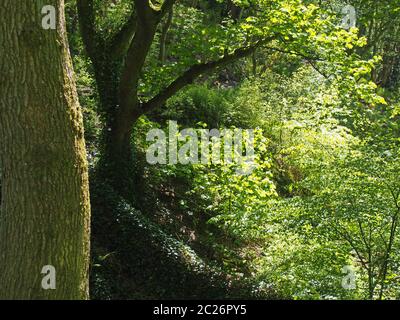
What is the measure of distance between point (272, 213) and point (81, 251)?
3069 millimetres

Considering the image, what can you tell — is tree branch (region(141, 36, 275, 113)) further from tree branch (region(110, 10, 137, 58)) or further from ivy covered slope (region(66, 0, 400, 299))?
tree branch (region(110, 10, 137, 58))

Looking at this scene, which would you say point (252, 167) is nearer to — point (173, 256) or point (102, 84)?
point (173, 256)

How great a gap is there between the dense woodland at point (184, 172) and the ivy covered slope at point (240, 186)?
0.03 m

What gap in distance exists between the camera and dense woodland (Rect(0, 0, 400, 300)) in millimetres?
3621

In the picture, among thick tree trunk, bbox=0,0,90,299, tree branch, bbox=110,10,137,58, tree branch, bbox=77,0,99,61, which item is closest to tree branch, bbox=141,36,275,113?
tree branch, bbox=110,10,137,58

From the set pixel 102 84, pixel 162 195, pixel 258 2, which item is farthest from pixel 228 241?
pixel 258 2

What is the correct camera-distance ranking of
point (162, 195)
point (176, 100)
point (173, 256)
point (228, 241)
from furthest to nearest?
point (176, 100) → point (162, 195) → point (228, 241) → point (173, 256)

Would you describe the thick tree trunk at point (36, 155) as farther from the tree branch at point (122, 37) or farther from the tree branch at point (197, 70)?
the tree branch at point (122, 37)

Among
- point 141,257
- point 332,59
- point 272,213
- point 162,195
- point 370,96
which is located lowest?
point 141,257

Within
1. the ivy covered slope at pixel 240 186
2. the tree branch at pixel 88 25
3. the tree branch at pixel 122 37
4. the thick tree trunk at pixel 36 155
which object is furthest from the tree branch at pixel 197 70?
the thick tree trunk at pixel 36 155

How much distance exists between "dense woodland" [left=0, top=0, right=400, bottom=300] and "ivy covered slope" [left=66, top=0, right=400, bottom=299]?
30 mm

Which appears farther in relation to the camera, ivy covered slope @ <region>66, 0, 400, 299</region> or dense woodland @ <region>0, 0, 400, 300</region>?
ivy covered slope @ <region>66, 0, 400, 299</region>

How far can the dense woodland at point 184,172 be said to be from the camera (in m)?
3.62

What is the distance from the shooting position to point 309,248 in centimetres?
571
